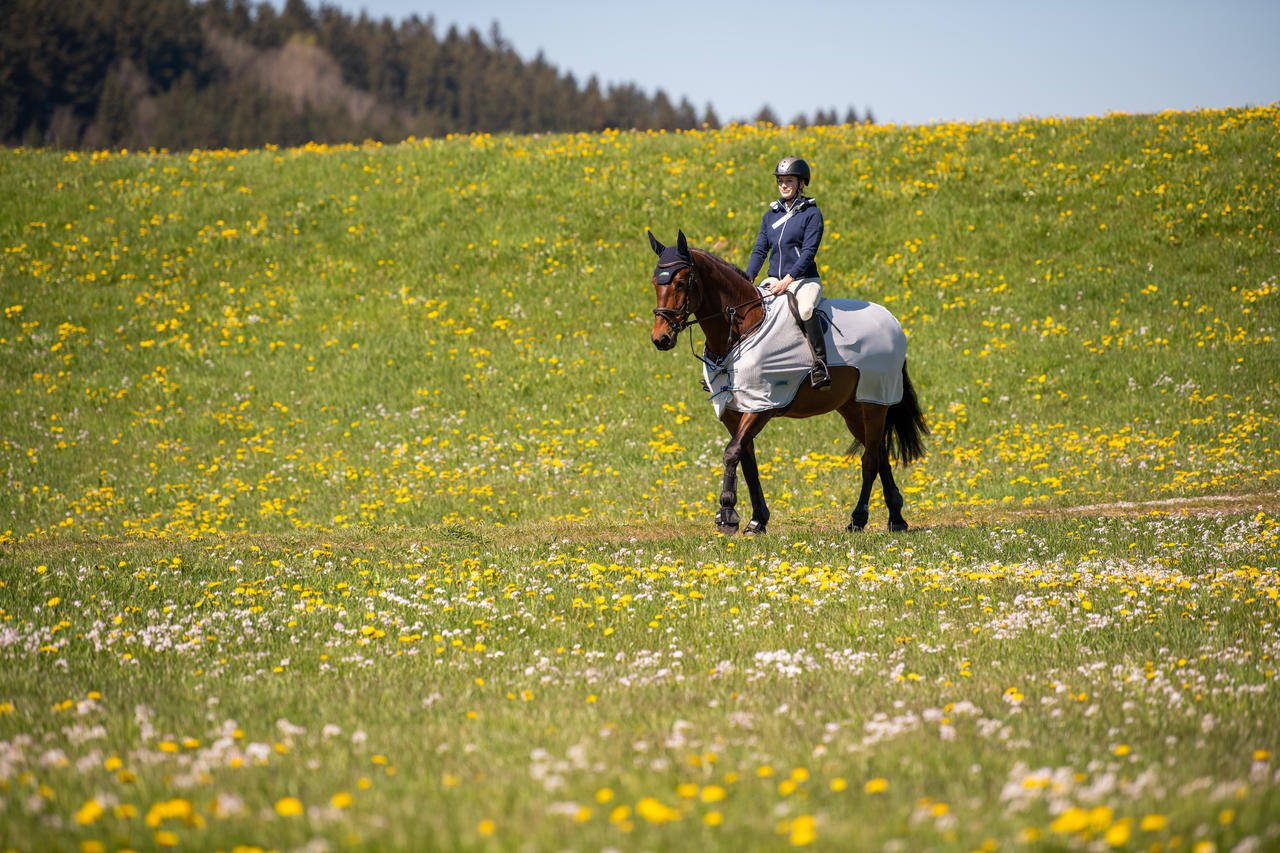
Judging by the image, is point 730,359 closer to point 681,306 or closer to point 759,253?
point 681,306

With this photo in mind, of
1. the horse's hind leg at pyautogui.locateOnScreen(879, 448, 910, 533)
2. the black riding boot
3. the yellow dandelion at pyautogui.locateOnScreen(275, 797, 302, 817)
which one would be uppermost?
the black riding boot

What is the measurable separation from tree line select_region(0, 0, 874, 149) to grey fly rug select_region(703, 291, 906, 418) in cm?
10036

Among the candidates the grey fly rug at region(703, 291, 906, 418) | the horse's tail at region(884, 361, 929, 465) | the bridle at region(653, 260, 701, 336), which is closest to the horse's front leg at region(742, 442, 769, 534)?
the grey fly rug at region(703, 291, 906, 418)

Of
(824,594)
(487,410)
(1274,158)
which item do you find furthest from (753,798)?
(1274,158)

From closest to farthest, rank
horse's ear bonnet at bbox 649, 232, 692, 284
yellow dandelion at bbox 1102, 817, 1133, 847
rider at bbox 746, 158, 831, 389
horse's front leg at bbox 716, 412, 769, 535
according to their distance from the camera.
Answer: yellow dandelion at bbox 1102, 817, 1133, 847, horse's ear bonnet at bbox 649, 232, 692, 284, horse's front leg at bbox 716, 412, 769, 535, rider at bbox 746, 158, 831, 389

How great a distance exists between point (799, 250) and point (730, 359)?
179 centimetres

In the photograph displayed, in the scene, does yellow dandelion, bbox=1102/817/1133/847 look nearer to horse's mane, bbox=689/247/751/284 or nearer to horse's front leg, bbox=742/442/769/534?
horse's mane, bbox=689/247/751/284

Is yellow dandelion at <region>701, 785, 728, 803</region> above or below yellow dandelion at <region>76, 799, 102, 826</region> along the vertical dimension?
below

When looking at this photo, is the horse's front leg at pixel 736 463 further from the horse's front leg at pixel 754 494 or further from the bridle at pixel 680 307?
the bridle at pixel 680 307

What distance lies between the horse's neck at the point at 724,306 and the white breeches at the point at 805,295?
53 centimetres

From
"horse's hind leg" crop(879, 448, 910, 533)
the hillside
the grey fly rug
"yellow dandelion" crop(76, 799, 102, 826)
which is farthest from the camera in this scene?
the hillside

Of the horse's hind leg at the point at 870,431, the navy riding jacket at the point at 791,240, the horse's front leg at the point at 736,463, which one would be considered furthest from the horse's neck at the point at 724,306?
the horse's hind leg at the point at 870,431

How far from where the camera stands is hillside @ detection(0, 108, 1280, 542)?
1780 centimetres

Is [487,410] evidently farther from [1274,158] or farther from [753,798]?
[1274,158]
